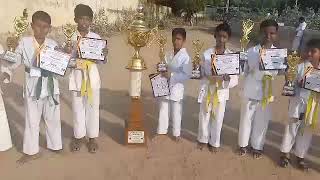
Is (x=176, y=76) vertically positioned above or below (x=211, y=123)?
above

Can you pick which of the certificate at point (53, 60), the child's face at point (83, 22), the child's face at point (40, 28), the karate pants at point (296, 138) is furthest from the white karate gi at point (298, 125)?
the child's face at point (40, 28)

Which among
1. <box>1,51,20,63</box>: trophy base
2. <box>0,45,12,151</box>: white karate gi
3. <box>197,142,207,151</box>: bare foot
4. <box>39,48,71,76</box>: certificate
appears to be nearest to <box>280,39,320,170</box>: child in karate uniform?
<box>197,142,207,151</box>: bare foot

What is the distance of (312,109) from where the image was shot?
4.73 meters

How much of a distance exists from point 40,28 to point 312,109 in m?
3.24

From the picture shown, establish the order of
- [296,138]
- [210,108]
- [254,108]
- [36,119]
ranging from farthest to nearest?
[210,108]
[254,108]
[296,138]
[36,119]

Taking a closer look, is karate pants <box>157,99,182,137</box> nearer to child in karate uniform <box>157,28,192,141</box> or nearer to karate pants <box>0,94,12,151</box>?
child in karate uniform <box>157,28,192,141</box>

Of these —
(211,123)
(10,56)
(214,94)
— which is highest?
(10,56)

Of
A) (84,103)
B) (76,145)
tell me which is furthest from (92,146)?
(84,103)

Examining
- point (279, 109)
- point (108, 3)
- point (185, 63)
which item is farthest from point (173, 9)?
point (185, 63)

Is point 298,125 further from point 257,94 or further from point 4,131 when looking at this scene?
point 4,131

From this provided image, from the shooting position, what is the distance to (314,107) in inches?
186

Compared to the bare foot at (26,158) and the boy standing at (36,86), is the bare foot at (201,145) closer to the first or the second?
the boy standing at (36,86)

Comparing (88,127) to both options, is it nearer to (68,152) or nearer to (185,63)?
(68,152)

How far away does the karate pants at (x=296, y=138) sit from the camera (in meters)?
4.88
